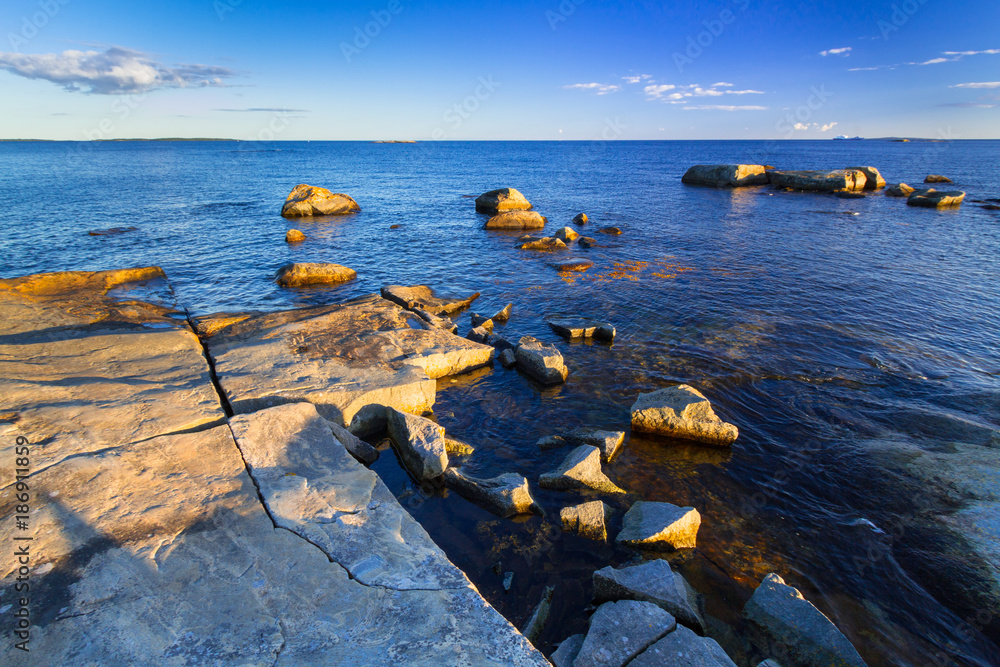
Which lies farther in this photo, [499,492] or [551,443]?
[551,443]

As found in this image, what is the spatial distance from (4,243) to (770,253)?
118ft

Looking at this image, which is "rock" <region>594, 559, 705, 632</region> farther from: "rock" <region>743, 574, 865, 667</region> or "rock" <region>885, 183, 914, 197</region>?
"rock" <region>885, 183, 914, 197</region>

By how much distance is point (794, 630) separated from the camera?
4539mm

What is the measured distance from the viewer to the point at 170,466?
17.1 feet

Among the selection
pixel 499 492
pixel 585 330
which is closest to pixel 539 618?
pixel 499 492

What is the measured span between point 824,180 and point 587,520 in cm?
5003

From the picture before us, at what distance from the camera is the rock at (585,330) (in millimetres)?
11824

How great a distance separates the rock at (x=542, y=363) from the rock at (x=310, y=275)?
9334 mm

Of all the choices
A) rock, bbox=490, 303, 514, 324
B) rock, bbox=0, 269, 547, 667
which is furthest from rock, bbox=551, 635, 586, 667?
rock, bbox=490, 303, 514, 324

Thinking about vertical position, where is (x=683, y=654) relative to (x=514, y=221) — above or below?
below

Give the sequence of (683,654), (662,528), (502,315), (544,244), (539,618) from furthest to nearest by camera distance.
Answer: (544,244)
(502,315)
(662,528)
(539,618)
(683,654)

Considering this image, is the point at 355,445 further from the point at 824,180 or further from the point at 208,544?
the point at 824,180

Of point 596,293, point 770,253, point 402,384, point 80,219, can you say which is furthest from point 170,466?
point 80,219

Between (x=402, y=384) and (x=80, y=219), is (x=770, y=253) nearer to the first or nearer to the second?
(x=402, y=384)
